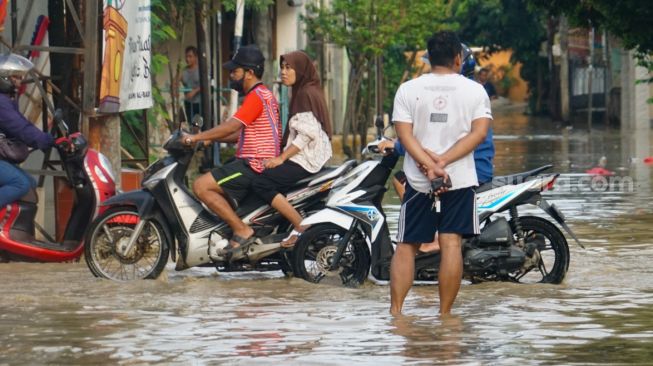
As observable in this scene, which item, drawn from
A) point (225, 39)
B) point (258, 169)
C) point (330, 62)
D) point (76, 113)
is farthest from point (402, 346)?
point (330, 62)

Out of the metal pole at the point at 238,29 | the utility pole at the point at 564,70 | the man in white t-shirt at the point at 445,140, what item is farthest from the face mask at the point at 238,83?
the utility pole at the point at 564,70

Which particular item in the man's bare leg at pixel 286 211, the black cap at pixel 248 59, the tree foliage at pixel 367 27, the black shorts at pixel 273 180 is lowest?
the man's bare leg at pixel 286 211

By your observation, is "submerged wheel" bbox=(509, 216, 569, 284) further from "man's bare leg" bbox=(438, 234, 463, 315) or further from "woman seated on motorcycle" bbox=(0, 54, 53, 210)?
"woman seated on motorcycle" bbox=(0, 54, 53, 210)

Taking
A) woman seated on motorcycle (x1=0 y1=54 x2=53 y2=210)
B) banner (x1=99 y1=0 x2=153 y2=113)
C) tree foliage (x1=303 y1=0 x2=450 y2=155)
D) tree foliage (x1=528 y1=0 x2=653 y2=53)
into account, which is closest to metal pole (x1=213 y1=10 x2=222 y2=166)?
tree foliage (x1=303 y1=0 x2=450 y2=155)

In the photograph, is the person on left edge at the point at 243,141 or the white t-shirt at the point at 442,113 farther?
the person on left edge at the point at 243,141

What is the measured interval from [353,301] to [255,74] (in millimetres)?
2056

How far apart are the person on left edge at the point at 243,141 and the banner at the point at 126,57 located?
1919 mm

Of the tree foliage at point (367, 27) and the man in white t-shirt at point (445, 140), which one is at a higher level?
the tree foliage at point (367, 27)

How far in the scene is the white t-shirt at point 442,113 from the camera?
9.21 m

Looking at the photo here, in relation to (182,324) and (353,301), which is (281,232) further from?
(182,324)

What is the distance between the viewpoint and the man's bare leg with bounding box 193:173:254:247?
11094 millimetres

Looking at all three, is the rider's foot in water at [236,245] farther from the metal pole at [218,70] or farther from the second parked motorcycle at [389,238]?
the metal pole at [218,70]

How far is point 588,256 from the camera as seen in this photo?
12.7 metres

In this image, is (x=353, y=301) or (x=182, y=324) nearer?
(x=182, y=324)
